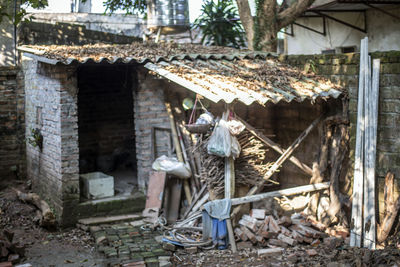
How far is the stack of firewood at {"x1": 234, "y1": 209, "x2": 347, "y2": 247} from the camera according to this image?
6754 mm

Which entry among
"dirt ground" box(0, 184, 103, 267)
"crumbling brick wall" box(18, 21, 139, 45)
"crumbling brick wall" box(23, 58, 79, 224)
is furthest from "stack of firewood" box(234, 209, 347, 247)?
"crumbling brick wall" box(18, 21, 139, 45)

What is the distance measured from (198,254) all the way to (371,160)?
2753 millimetres

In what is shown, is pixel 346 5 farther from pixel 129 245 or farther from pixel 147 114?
pixel 129 245

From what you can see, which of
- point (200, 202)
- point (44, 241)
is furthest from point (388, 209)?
point (44, 241)

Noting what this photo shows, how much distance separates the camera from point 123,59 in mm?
7711

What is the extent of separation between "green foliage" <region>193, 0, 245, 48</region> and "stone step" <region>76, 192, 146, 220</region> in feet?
19.2

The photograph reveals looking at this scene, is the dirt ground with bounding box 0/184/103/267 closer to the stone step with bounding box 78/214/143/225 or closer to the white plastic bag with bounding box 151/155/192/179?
the stone step with bounding box 78/214/143/225

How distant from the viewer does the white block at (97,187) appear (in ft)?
27.9

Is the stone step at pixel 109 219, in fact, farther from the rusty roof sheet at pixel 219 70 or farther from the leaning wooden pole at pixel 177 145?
the rusty roof sheet at pixel 219 70

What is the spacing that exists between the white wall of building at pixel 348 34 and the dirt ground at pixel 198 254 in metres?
5.86

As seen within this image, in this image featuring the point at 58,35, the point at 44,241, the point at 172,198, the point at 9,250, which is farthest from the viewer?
the point at 58,35

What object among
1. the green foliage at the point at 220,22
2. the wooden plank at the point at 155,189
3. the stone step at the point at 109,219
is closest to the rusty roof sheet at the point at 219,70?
the wooden plank at the point at 155,189

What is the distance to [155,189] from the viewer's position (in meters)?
8.34

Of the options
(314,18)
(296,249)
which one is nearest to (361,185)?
(296,249)
